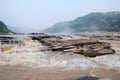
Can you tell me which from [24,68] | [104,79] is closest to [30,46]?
[24,68]

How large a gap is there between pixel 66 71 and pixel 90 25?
135m

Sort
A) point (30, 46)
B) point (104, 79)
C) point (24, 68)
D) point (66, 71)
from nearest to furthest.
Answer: point (104, 79)
point (66, 71)
point (24, 68)
point (30, 46)

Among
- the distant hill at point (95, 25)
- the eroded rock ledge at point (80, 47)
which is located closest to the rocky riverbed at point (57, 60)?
the eroded rock ledge at point (80, 47)

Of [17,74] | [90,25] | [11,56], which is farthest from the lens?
[90,25]

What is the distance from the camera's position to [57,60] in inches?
602

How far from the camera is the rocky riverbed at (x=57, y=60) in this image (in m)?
11.1

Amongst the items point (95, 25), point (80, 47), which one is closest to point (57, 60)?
point (80, 47)

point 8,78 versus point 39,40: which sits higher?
point 39,40

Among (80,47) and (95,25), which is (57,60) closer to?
(80,47)

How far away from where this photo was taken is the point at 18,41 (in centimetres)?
2188

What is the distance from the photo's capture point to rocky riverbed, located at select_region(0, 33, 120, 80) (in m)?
11.1

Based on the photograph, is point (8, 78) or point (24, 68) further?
point (24, 68)

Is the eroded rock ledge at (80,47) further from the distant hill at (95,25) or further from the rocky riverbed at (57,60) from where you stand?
the distant hill at (95,25)

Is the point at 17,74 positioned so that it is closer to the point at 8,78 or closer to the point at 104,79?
the point at 8,78
